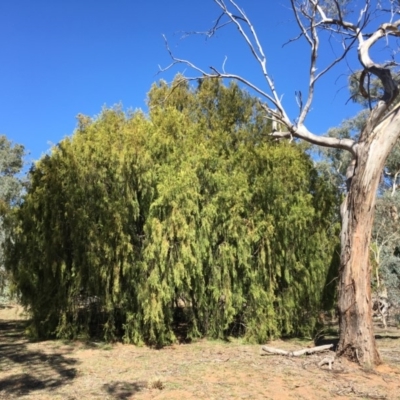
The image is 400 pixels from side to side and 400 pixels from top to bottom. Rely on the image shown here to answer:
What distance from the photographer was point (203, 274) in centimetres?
961

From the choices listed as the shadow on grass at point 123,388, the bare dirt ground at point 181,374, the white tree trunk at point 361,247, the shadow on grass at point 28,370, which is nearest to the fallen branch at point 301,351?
the bare dirt ground at point 181,374

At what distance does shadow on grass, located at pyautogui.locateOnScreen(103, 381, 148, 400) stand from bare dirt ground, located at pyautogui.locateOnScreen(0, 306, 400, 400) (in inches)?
0.5

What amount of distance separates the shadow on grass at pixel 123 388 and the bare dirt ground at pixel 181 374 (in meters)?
0.01

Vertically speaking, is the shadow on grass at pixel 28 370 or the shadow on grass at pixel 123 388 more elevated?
the shadow on grass at pixel 28 370

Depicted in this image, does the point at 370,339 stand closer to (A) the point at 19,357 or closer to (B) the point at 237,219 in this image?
(B) the point at 237,219

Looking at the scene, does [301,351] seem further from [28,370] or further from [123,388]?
[28,370]

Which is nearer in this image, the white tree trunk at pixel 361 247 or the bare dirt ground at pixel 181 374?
the bare dirt ground at pixel 181 374

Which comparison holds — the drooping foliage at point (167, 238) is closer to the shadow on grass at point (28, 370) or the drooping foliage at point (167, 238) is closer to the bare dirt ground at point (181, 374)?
the bare dirt ground at point (181, 374)

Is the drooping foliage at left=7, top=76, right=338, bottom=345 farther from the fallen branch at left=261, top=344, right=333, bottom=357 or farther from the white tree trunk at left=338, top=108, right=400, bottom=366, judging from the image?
the white tree trunk at left=338, top=108, right=400, bottom=366

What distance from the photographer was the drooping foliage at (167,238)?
937 cm

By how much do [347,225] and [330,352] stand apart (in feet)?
7.39

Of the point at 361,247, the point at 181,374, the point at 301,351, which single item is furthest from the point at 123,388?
the point at 361,247

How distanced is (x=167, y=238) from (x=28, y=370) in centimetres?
361

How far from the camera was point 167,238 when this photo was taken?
30.3ft
